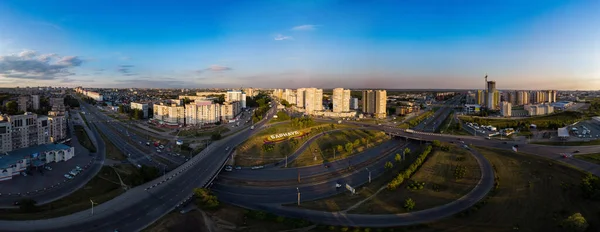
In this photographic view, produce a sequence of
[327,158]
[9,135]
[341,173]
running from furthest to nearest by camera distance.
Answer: [327,158]
[9,135]
[341,173]

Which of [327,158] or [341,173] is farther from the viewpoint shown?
[327,158]

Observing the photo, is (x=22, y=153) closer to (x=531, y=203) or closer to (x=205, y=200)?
(x=205, y=200)

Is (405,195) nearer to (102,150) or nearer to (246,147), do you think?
(246,147)

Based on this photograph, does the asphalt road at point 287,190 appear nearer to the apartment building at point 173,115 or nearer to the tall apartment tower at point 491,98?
the apartment building at point 173,115

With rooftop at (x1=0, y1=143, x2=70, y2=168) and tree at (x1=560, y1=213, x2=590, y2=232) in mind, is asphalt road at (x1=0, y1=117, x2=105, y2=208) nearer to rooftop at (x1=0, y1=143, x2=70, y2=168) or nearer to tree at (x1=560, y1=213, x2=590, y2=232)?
rooftop at (x1=0, y1=143, x2=70, y2=168)

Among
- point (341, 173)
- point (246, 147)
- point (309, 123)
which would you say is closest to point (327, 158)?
point (341, 173)

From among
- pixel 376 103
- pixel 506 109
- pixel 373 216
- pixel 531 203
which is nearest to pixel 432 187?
pixel 531 203
